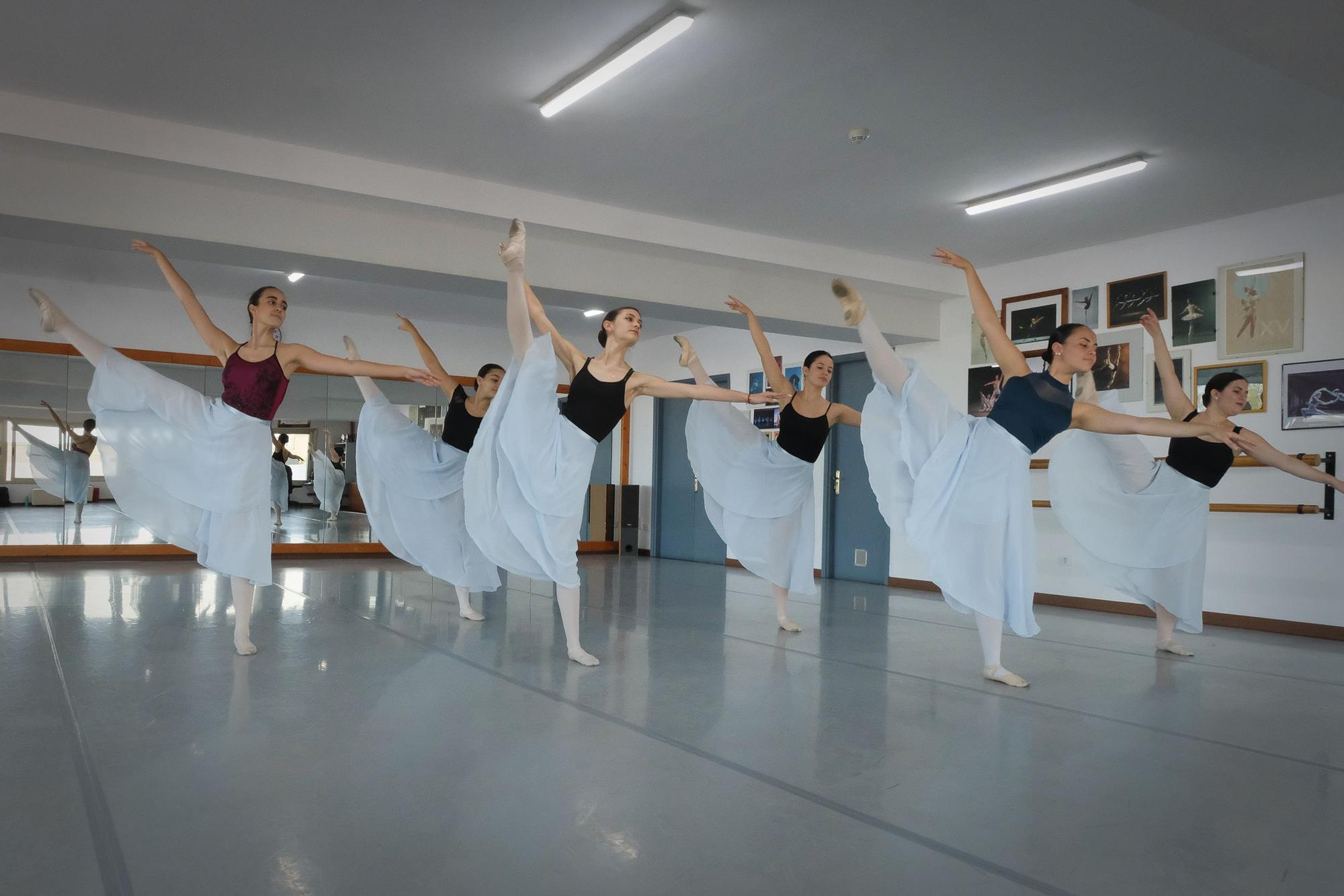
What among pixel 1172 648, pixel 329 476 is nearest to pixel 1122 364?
pixel 1172 648

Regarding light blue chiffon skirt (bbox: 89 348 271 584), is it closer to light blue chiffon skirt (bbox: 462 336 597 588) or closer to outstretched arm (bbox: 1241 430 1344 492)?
light blue chiffon skirt (bbox: 462 336 597 588)

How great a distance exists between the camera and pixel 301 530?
10281 millimetres

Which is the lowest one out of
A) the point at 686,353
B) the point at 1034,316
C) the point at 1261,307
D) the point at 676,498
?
the point at 676,498

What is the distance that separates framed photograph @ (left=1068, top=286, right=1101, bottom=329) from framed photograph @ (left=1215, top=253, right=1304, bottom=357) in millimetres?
854

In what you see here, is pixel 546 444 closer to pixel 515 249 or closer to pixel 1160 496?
pixel 515 249

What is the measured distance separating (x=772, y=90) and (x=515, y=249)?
1618 millimetres

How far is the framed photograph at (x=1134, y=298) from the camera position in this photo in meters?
6.77

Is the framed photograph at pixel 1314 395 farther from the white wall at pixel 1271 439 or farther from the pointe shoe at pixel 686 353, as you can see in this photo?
the pointe shoe at pixel 686 353

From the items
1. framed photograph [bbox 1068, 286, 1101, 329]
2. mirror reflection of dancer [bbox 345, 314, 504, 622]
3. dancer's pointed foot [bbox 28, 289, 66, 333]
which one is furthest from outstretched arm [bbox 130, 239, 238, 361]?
framed photograph [bbox 1068, 286, 1101, 329]

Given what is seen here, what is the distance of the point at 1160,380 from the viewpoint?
668cm

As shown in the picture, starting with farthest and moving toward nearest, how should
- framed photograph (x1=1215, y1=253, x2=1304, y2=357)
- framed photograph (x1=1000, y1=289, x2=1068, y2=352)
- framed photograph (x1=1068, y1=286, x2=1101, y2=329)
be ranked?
framed photograph (x1=1000, y1=289, x2=1068, y2=352), framed photograph (x1=1068, y1=286, x2=1101, y2=329), framed photograph (x1=1215, y1=253, x2=1304, y2=357)

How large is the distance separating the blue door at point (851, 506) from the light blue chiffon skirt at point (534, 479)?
17.1 feet

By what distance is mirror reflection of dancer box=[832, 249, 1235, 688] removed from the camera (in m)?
3.93

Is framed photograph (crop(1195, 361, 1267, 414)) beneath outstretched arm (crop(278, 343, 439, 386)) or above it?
above
